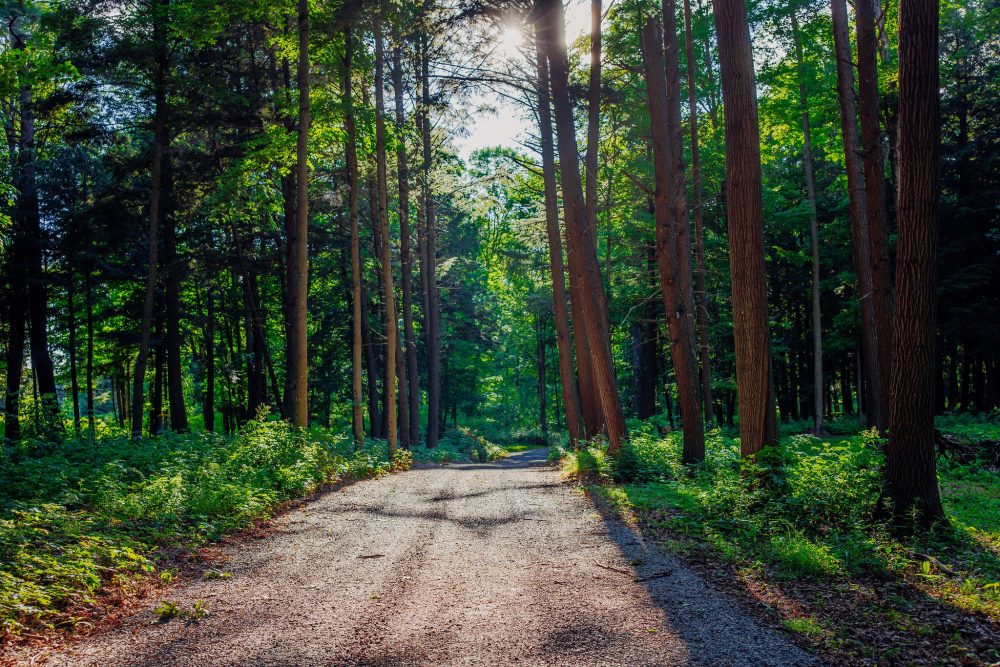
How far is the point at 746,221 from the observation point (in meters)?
8.21

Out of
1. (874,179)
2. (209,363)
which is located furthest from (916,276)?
(209,363)

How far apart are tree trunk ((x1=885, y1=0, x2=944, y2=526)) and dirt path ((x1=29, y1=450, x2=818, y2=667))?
2697 mm

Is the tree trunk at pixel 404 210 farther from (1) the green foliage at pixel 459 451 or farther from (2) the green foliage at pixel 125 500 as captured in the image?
(2) the green foliage at pixel 125 500

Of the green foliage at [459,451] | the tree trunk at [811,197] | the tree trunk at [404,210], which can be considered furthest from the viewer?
the green foliage at [459,451]

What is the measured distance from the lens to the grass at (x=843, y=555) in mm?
4184

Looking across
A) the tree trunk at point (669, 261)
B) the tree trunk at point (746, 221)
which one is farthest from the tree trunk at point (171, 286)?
the tree trunk at point (746, 221)

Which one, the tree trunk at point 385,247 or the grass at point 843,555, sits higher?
the tree trunk at point 385,247

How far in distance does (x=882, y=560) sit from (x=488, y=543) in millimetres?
3966

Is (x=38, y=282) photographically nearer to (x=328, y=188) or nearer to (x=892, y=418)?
(x=328, y=188)

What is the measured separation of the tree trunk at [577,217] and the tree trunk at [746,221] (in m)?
5.07

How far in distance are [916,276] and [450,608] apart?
547 cm

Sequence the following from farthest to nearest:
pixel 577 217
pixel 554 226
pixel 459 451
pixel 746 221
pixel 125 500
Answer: pixel 459 451 → pixel 554 226 → pixel 577 217 → pixel 746 221 → pixel 125 500

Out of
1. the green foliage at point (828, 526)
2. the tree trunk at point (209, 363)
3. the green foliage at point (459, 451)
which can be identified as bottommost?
the green foliage at point (459, 451)

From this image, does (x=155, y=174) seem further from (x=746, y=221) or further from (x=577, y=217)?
(x=746, y=221)
